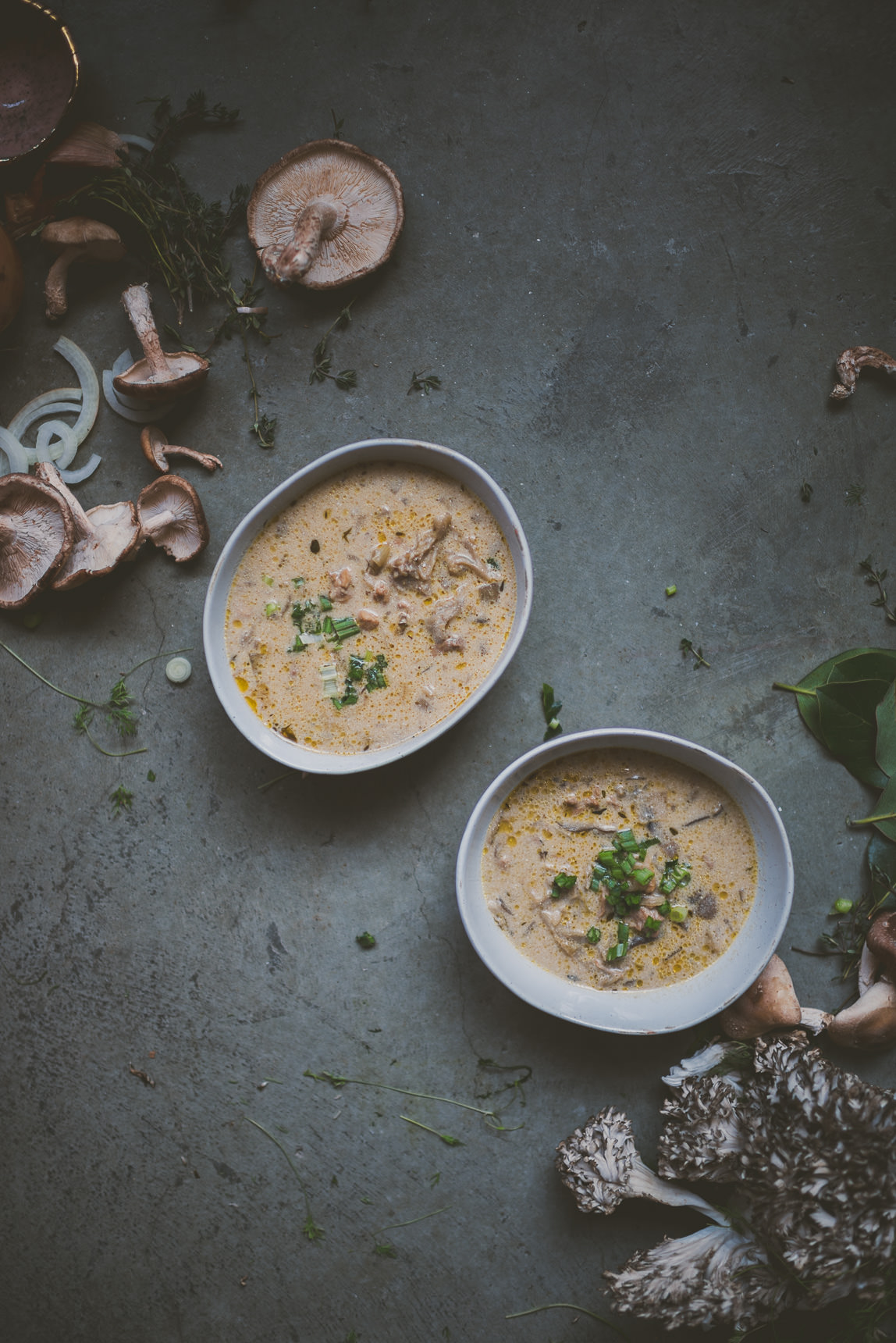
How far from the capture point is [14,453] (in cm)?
295

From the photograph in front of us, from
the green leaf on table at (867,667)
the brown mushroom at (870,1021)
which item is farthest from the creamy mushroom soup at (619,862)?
the green leaf on table at (867,667)

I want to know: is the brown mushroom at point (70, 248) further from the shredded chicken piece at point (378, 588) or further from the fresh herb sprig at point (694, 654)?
the fresh herb sprig at point (694, 654)

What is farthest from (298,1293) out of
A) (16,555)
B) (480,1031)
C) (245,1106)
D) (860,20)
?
(860,20)

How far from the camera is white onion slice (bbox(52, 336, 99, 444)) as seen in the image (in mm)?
2949

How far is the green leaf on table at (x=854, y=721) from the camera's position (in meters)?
2.86

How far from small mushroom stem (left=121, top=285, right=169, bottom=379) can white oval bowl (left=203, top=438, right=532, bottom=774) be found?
0.66 meters

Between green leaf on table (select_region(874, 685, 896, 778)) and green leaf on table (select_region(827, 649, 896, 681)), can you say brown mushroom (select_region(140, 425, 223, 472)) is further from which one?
green leaf on table (select_region(874, 685, 896, 778))

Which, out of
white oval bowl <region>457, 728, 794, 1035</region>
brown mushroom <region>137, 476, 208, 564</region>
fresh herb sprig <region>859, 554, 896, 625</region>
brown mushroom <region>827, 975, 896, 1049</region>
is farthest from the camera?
fresh herb sprig <region>859, 554, 896, 625</region>

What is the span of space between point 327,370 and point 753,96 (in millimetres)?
1907

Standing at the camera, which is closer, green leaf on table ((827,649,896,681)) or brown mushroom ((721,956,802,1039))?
brown mushroom ((721,956,802,1039))

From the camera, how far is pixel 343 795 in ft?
9.46

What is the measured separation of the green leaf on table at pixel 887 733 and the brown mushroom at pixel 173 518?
252cm

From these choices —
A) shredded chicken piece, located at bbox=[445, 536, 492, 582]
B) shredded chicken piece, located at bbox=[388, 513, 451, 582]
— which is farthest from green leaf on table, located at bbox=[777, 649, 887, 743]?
shredded chicken piece, located at bbox=[388, 513, 451, 582]

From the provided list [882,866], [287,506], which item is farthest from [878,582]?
[287,506]
